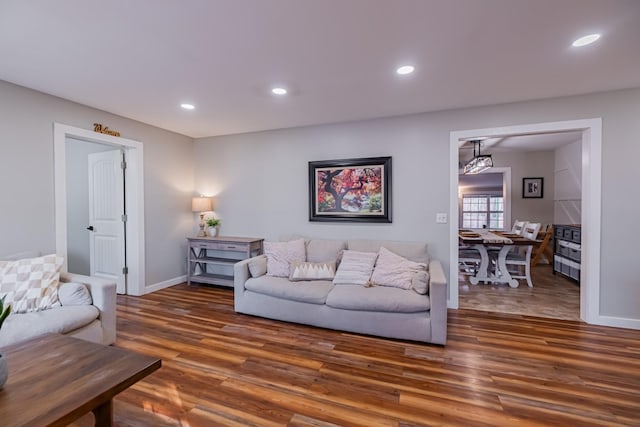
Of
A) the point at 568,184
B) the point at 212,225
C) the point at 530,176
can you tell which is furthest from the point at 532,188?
the point at 212,225

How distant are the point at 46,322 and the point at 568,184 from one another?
7664 millimetres

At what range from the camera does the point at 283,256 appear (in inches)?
138

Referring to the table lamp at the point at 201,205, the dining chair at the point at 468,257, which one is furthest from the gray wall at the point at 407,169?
the dining chair at the point at 468,257

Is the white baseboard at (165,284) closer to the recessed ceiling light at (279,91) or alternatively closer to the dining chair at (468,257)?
→ the recessed ceiling light at (279,91)

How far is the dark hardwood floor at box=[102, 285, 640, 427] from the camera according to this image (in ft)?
5.54

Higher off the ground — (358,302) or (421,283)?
(421,283)

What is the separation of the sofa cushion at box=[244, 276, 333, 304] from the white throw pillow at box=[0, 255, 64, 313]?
168 cm

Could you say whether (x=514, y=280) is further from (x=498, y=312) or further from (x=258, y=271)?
(x=258, y=271)

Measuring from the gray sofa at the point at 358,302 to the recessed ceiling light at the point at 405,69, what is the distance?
1851mm

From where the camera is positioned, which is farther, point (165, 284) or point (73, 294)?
point (165, 284)

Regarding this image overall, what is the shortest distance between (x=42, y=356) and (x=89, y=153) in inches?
153

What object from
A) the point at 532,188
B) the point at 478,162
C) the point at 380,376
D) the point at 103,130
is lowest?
the point at 380,376

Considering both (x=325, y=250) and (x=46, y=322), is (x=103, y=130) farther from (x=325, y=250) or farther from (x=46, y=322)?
(x=325, y=250)

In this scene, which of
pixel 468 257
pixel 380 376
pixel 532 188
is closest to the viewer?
pixel 380 376
